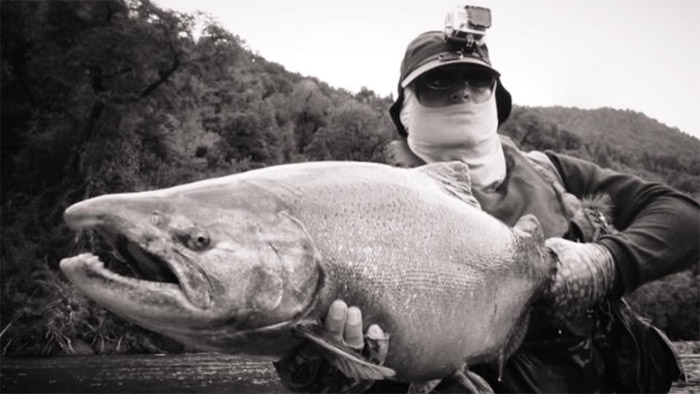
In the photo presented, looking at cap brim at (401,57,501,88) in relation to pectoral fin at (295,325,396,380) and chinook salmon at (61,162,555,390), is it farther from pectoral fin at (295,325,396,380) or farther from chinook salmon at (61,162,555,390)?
pectoral fin at (295,325,396,380)

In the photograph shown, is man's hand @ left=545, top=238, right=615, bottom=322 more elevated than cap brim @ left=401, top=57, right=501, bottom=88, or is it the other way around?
cap brim @ left=401, top=57, right=501, bottom=88

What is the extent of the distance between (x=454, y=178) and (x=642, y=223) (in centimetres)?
89

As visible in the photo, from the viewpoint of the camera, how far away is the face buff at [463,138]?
138 inches

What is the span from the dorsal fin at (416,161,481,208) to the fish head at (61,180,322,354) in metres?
0.81

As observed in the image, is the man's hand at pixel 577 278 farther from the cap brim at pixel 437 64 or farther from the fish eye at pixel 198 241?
the fish eye at pixel 198 241

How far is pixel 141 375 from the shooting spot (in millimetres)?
20359

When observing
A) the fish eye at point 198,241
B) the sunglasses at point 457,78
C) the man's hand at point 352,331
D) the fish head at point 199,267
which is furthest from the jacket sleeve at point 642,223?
the fish eye at point 198,241

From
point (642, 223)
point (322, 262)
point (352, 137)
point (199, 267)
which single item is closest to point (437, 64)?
point (642, 223)

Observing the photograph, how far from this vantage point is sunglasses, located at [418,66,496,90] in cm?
354

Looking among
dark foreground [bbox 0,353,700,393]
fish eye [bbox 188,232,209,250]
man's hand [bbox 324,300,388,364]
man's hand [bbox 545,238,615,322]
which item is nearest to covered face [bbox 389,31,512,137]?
man's hand [bbox 545,238,615,322]

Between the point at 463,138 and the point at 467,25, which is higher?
the point at 467,25

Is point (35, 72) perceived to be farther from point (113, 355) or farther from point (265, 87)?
point (265, 87)

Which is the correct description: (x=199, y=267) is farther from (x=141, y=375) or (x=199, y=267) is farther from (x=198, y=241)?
(x=141, y=375)

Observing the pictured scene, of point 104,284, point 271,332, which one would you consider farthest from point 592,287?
point 104,284
